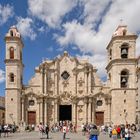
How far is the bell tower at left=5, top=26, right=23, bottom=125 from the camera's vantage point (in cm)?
5247

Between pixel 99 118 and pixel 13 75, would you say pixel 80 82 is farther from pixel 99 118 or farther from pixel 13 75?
pixel 13 75

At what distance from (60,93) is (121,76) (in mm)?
9235

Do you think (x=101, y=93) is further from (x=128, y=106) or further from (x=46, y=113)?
(x=46, y=113)

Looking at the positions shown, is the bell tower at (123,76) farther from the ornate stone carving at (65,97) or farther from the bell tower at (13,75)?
the bell tower at (13,75)

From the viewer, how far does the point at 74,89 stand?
5562cm

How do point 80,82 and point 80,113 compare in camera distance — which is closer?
point 80,113

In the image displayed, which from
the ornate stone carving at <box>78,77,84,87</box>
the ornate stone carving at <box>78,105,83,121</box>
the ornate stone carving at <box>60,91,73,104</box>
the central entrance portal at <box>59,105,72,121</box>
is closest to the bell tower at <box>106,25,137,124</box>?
Result: the ornate stone carving at <box>78,77,84,87</box>

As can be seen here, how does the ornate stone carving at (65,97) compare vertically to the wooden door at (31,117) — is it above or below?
above

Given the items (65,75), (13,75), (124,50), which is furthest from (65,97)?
(124,50)

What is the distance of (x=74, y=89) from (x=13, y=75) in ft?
29.9

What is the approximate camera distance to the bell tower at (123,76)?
5197 centimetres

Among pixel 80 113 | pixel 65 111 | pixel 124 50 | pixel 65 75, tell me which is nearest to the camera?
pixel 124 50

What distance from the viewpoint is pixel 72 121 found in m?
55.2

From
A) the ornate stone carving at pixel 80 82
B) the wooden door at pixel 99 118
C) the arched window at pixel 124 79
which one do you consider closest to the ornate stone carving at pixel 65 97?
the ornate stone carving at pixel 80 82
